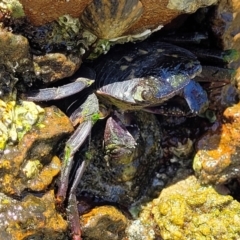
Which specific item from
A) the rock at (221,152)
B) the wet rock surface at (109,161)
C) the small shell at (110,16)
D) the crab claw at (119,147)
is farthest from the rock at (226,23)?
the crab claw at (119,147)

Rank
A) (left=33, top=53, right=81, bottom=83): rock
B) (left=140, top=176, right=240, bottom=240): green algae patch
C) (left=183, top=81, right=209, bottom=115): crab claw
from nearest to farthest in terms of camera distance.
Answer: (left=33, top=53, right=81, bottom=83): rock → (left=140, top=176, right=240, bottom=240): green algae patch → (left=183, top=81, right=209, bottom=115): crab claw

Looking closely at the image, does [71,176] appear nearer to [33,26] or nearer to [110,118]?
[110,118]

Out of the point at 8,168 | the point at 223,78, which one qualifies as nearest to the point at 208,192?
the point at 223,78

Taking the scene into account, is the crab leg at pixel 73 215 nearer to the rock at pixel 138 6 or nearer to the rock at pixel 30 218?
the rock at pixel 30 218

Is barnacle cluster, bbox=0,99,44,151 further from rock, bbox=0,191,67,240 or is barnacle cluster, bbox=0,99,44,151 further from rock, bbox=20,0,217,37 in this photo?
rock, bbox=20,0,217,37

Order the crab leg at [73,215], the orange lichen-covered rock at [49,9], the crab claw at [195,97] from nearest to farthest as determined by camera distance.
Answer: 1. the orange lichen-covered rock at [49,9]
2. the crab leg at [73,215]
3. the crab claw at [195,97]

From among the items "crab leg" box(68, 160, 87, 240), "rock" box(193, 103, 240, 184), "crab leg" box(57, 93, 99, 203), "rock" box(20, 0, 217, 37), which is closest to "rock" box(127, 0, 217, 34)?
"rock" box(20, 0, 217, 37)

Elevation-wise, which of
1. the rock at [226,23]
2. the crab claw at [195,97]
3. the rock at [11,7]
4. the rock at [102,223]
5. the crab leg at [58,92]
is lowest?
the rock at [102,223]
